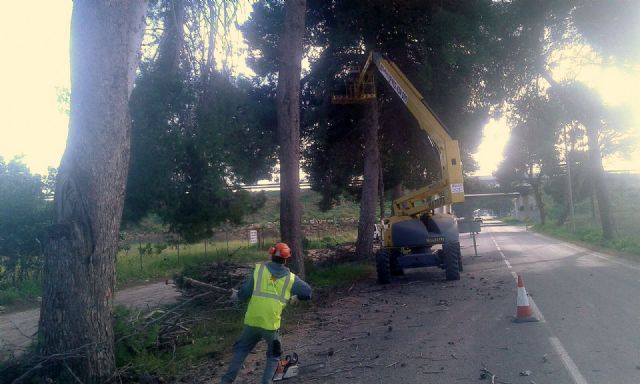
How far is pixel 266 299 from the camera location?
6.59m

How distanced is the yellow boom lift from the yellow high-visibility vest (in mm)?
9799

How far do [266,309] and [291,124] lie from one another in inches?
368

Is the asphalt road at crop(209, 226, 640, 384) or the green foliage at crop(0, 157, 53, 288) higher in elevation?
the green foliage at crop(0, 157, 53, 288)

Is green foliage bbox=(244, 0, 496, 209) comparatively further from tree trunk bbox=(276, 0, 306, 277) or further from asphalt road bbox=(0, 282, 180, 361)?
asphalt road bbox=(0, 282, 180, 361)

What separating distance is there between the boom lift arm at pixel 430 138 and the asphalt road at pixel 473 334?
2.59 metres

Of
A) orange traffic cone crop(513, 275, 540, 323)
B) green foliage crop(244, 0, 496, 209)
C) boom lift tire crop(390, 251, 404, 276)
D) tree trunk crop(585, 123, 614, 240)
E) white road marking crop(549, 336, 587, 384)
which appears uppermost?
green foliage crop(244, 0, 496, 209)

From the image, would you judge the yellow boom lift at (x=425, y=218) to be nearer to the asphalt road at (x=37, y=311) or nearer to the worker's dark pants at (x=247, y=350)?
the asphalt road at (x=37, y=311)

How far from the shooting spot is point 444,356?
8008 mm

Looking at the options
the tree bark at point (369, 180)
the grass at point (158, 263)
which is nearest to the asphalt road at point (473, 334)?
the tree bark at point (369, 180)

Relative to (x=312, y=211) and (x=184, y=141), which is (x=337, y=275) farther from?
(x=312, y=211)

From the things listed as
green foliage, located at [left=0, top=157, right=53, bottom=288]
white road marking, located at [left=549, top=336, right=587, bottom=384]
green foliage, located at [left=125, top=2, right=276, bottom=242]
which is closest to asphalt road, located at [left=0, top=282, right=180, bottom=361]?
green foliage, located at [left=125, top=2, right=276, bottom=242]

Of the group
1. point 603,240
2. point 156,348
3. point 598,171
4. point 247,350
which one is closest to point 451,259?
point 156,348

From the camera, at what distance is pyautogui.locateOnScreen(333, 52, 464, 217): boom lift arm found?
1577 cm

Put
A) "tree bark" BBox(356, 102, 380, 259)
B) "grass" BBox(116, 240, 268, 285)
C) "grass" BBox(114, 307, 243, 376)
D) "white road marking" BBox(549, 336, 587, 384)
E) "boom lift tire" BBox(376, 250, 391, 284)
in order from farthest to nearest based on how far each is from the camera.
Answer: "grass" BBox(116, 240, 268, 285)
"tree bark" BBox(356, 102, 380, 259)
"boom lift tire" BBox(376, 250, 391, 284)
"grass" BBox(114, 307, 243, 376)
"white road marking" BBox(549, 336, 587, 384)
